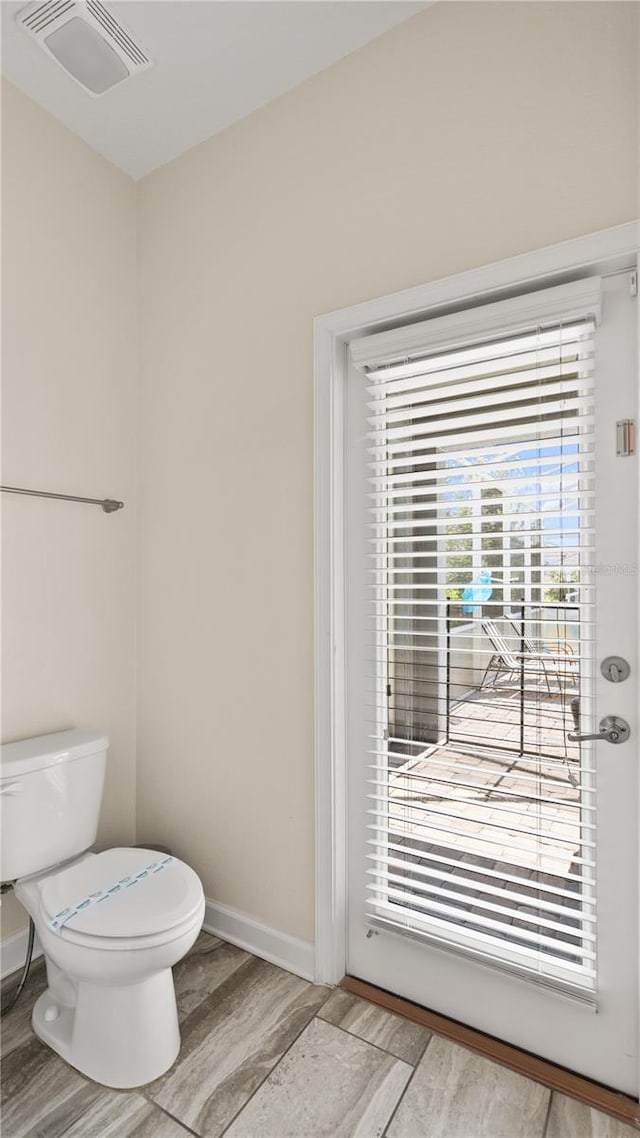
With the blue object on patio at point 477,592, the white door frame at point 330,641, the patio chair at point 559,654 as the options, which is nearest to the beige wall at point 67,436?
the white door frame at point 330,641

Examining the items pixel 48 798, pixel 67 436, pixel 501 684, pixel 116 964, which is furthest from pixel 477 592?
pixel 67 436

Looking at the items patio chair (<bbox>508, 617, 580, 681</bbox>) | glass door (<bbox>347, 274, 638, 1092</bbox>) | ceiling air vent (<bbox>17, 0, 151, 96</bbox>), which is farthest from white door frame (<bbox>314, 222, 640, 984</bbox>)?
ceiling air vent (<bbox>17, 0, 151, 96</bbox>)

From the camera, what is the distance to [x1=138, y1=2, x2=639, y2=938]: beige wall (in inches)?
55.2

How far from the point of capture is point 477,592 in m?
1.55

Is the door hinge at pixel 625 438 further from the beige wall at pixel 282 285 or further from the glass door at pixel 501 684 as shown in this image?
the beige wall at pixel 282 285

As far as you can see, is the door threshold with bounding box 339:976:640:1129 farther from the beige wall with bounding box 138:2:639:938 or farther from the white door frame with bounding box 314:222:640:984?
the beige wall with bounding box 138:2:639:938

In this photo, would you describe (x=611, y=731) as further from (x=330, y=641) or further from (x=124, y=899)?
(x=124, y=899)

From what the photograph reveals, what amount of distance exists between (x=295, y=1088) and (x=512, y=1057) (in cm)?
53

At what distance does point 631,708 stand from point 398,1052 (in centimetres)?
104

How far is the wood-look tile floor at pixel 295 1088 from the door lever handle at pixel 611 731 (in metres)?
0.82

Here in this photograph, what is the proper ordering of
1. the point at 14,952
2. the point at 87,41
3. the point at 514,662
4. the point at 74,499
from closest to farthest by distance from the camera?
the point at 514,662, the point at 87,41, the point at 14,952, the point at 74,499

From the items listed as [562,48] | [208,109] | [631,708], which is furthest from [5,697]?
[562,48]

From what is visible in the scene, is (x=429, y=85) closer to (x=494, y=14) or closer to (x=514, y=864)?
(x=494, y=14)

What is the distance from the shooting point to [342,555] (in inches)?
69.4
